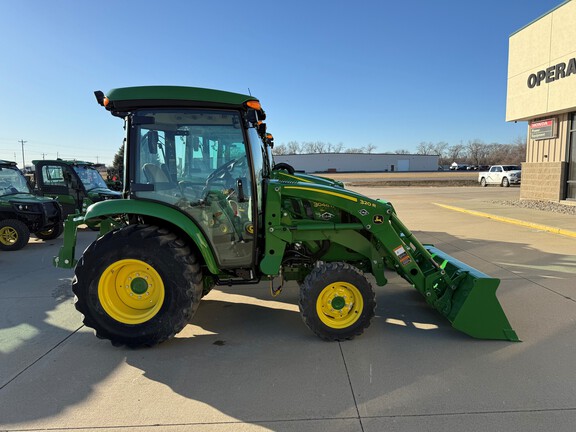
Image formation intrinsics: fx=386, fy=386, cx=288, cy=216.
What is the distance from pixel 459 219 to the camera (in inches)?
491

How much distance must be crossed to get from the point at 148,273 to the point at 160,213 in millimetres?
606

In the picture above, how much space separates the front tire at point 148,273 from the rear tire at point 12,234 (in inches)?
242

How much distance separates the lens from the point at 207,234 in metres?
3.82

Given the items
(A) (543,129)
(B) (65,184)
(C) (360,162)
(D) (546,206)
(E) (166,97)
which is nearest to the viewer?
(E) (166,97)

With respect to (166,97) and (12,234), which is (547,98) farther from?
(12,234)

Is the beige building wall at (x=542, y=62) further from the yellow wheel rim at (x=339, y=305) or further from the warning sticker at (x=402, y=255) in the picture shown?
the yellow wheel rim at (x=339, y=305)

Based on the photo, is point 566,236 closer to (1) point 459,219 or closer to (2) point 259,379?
(1) point 459,219

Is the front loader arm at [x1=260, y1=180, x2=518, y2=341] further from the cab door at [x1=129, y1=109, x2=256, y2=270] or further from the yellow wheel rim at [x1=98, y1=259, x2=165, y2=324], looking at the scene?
the yellow wheel rim at [x1=98, y1=259, x2=165, y2=324]

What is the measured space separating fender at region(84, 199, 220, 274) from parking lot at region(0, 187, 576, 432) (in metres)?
0.98

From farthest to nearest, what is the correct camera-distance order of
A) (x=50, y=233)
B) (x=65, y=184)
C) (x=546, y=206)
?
(x=546, y=206) < (x=65, y=184) < (x=50, y=233)

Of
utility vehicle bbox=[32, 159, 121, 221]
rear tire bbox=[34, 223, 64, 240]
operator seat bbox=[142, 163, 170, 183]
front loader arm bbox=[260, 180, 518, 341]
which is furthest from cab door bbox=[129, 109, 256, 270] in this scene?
utility vehicle bbox=[32, 159, 121, 221]

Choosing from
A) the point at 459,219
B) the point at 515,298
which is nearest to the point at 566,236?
the point at 459,219

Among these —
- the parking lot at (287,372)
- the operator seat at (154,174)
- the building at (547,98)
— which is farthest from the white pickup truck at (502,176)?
the operator seat at (154,174)

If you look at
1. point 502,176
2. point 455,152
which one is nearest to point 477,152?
point 455,152
